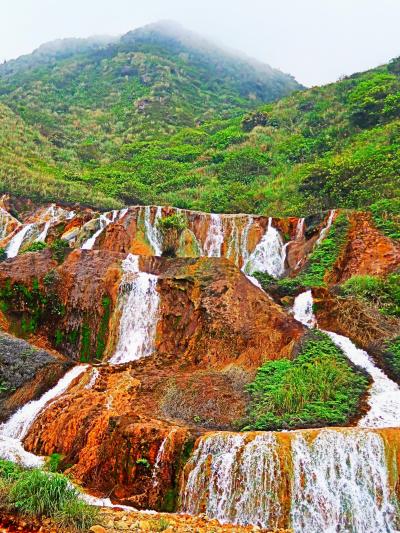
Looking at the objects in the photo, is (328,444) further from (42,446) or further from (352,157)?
(352,157)

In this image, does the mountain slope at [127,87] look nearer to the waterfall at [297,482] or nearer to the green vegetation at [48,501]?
the waterfall at [297,482]

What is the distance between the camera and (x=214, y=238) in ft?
95.0

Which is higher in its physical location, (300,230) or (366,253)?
(300,230)

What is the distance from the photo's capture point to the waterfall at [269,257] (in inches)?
1042

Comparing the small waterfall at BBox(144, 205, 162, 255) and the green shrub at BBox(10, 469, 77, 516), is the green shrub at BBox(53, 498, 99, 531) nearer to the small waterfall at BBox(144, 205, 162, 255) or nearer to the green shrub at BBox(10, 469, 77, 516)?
the green shrub at BBox(10, 469, 77, 516)

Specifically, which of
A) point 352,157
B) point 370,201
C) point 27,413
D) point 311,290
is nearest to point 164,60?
point 352,157

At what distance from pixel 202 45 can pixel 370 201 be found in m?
91.6

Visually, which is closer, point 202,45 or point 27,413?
point 27,413

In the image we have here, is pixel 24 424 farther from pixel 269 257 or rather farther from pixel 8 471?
pixel 269 257

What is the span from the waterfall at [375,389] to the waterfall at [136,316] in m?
5.56

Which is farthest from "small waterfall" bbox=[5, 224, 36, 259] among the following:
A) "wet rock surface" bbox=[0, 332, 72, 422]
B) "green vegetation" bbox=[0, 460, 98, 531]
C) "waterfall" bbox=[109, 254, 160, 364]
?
"green vegetation" bbox=[0, 460, 98, 531]

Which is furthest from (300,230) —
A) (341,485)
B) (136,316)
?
(341,485)

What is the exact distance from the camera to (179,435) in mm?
10414

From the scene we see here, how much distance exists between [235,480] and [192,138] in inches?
2048
